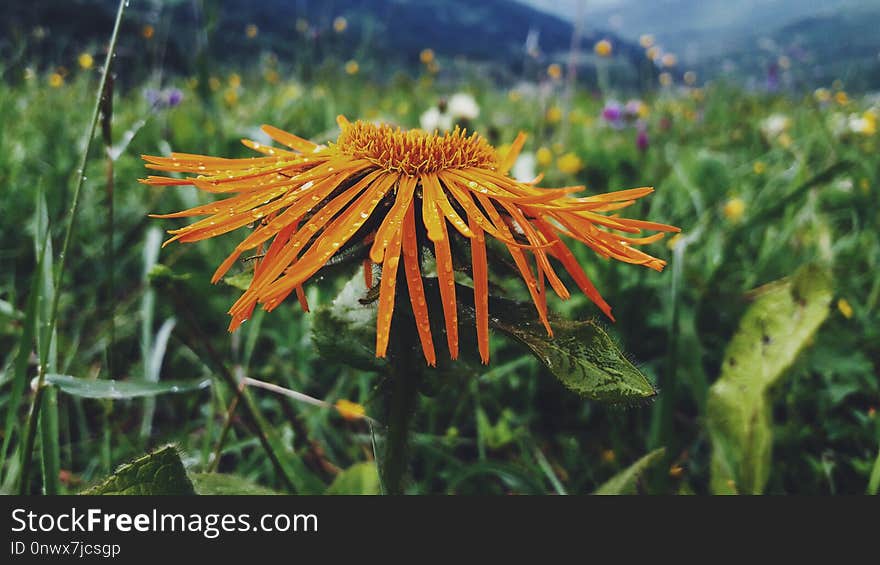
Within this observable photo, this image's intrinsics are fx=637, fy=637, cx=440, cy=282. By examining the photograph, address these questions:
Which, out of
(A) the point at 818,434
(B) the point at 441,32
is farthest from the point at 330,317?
(B) the point at 441,32

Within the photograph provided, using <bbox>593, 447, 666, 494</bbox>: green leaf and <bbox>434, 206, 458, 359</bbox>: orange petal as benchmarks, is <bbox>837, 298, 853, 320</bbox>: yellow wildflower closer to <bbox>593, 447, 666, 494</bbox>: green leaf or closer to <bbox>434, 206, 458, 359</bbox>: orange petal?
<bbox>593, 447, 666, 494</bbox>: green leaf

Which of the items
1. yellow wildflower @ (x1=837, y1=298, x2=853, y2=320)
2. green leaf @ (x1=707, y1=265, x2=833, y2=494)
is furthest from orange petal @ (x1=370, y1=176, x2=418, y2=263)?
yellow wildflower @ (x1=837, y1=298, x2=853, y2=320)

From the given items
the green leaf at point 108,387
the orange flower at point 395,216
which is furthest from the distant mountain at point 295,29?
the green leaf at point 108,387

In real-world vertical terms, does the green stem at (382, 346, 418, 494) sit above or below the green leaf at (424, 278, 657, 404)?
below

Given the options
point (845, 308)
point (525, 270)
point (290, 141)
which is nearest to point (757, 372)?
point (845, 308)

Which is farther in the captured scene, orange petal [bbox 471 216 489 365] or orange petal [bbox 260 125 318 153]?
orange petal [bbox 260 125 318 153]

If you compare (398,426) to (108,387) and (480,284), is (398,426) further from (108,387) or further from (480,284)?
(108,387)

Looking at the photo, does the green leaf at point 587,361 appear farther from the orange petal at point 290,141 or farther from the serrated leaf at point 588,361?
the orange petal at point 290,141
